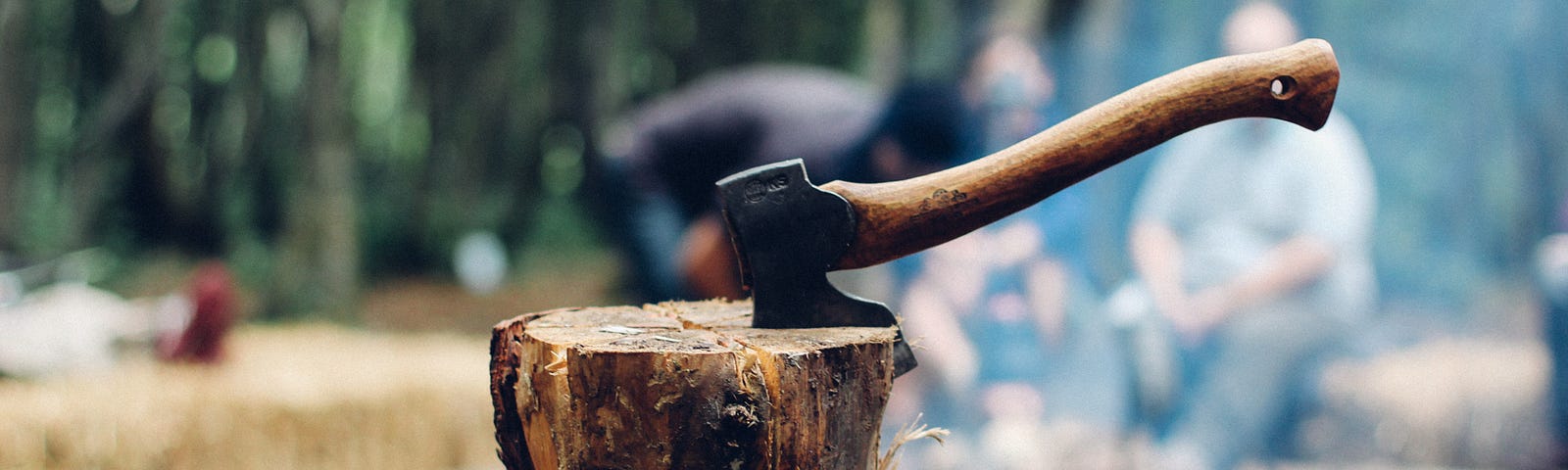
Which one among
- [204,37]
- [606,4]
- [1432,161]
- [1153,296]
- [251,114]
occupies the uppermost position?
[606,4]

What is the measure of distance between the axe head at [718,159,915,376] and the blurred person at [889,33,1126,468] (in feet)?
6.10

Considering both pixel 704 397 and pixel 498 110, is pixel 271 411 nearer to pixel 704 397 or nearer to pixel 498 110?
pixel 704 397

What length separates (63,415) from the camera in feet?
7.25

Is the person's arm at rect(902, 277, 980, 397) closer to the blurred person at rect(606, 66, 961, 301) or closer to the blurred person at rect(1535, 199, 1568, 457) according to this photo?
the blurred person at rect(606, 66, 961, 301)

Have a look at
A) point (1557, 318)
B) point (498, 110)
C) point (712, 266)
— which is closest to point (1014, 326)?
point (712, 266)

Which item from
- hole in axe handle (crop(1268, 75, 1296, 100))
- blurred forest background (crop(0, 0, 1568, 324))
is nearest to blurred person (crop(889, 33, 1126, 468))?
blurred forest background (crop(0, 0, 1568, 324))

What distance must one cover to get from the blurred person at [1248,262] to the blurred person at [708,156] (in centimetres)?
71

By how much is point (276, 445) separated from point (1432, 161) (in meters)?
3.54

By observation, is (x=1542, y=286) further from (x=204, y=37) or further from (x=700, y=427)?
(x=204, y=37)

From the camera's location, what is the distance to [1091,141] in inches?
42.8

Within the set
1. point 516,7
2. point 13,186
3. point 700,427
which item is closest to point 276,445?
point 13,186

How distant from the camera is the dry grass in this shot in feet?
7.31

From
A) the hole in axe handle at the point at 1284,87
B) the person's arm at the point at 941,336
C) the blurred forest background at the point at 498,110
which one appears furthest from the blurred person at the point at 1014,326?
the hole in axe handle at the point at 1284,87

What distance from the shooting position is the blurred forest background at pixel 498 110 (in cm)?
326
